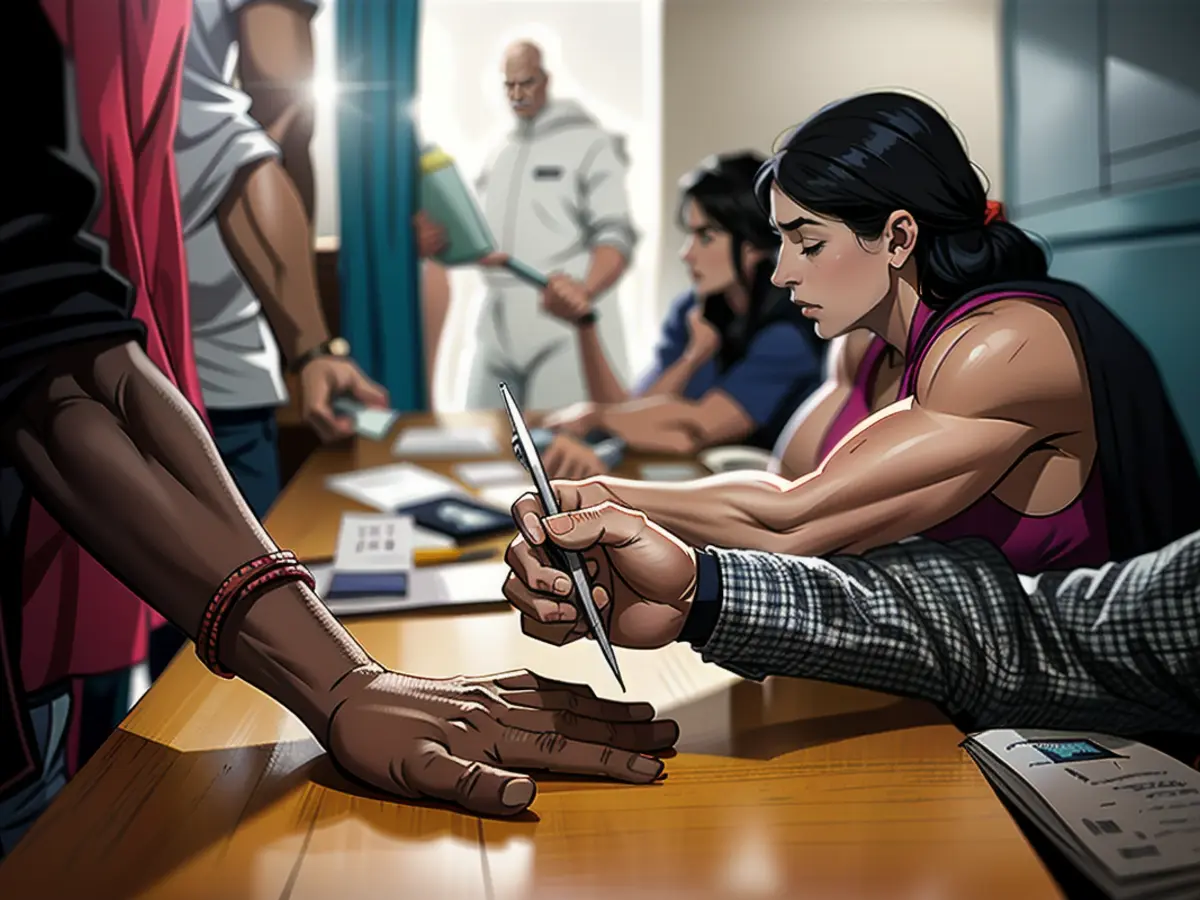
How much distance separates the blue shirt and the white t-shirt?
→ 0.69 meters

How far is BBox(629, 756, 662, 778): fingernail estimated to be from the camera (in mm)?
529

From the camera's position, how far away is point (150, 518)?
52 centimetres

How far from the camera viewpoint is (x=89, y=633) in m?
0.61

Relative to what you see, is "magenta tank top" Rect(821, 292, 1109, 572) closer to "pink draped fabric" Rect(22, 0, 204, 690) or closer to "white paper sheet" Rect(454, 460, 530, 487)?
"pink draped fabric" Rect(22, 0, 204, 690)

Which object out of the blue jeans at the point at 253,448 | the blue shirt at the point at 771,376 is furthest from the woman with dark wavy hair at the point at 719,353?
the blue jeans at the point at 253,448

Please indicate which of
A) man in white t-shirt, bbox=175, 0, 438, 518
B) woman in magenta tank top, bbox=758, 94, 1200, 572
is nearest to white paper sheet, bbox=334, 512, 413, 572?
man in white t-shirt, bbox=175, 0, 438, 518

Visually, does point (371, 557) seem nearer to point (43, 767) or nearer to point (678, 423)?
point (43, 767)

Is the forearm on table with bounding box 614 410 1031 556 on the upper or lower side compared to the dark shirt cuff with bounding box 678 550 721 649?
upper

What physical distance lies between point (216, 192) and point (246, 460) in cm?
18

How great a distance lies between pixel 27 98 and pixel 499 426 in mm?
1201

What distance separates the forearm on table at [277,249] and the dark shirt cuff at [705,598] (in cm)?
38

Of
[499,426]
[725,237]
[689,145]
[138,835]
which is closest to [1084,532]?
[138,835]

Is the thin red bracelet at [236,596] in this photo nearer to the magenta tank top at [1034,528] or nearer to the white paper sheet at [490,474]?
the magenta tank top at [1034,528]

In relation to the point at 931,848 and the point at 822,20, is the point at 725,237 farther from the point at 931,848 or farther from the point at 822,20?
the point at 931,848
